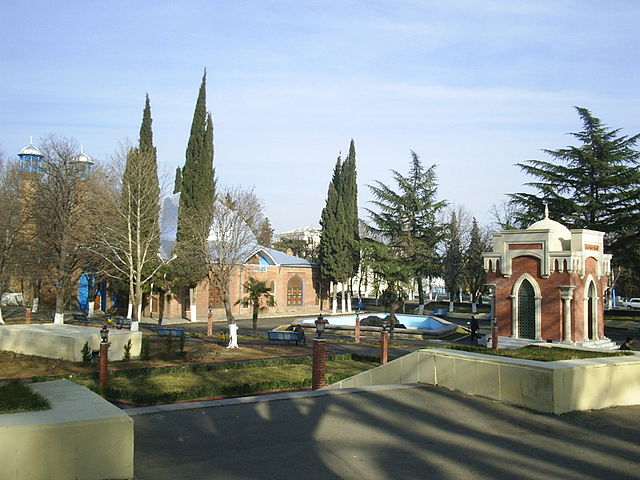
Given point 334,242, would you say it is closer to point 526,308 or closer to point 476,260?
point 476,260

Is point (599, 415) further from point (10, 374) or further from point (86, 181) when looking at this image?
point (86, 181)

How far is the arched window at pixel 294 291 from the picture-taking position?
57.5 metres

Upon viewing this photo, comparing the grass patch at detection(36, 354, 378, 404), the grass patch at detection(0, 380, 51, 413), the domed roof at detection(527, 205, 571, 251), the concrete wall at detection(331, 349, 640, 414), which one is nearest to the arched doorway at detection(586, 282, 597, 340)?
the domed roof at detection(527, 205, 571, 251)

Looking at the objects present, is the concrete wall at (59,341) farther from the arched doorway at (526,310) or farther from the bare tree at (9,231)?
the arched doorway at (526,310)

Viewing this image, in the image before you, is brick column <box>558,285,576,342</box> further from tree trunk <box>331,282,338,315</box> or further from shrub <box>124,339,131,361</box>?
tree trunk <box>331,282,338,315</box>

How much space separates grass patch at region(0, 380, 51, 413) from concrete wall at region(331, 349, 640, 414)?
7280mm

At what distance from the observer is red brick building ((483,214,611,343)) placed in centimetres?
2762

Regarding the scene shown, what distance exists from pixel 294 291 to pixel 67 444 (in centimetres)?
5172

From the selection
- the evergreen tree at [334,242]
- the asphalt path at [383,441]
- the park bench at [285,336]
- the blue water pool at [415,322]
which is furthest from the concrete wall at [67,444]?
the evergreen tree at [334,242]

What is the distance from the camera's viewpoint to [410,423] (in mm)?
9328

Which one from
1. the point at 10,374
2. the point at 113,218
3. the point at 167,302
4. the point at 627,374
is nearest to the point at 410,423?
the point at 627,374

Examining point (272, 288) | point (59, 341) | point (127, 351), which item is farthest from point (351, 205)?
point (59, 341)

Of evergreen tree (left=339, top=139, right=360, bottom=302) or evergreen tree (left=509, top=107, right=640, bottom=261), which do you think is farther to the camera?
evergreen tree (left=339, top=139, right=360, bottom=302)

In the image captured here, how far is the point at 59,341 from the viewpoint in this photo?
20391 mm
